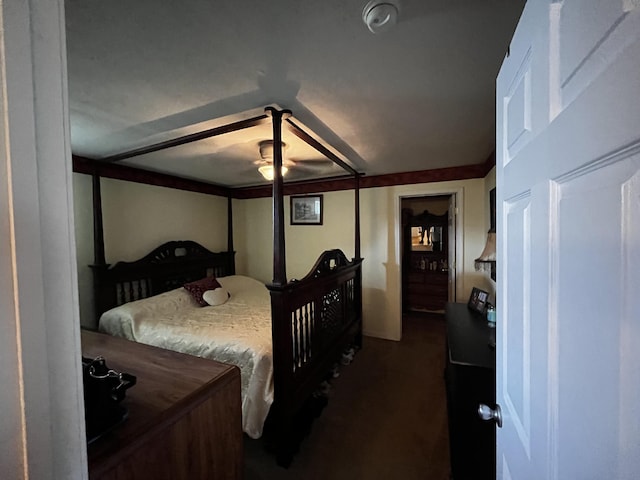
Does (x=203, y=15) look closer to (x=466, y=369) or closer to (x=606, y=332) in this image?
(x=606, y=332)

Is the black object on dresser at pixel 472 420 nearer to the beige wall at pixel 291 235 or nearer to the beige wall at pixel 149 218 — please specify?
the beige wall at pixel 291 235

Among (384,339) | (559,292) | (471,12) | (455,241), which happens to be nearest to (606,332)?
(559,292)

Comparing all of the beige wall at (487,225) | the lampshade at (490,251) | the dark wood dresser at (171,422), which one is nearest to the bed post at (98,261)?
the dark wood dresser at (171,422)

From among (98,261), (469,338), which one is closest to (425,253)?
(469,338)

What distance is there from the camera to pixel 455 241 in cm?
321

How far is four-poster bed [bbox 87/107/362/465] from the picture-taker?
171cm

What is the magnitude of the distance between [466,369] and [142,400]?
147cm

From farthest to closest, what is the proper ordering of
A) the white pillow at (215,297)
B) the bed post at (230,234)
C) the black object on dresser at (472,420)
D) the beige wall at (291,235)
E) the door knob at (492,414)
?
the bed post at (230,234) < the beige wall at (291,235) < the white pillow at (215,297) < the black object on dresser at (472,420) < the door knob at (492,414)

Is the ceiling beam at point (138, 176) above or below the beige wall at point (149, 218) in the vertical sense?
above

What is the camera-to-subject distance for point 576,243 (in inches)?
17.0

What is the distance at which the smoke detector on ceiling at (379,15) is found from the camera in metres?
0.87

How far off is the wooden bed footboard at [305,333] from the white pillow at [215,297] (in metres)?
1.33

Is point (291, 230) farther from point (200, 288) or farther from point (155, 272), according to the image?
point (155, 272)

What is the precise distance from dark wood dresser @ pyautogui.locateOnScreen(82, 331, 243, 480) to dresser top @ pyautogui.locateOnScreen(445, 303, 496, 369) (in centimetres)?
116
